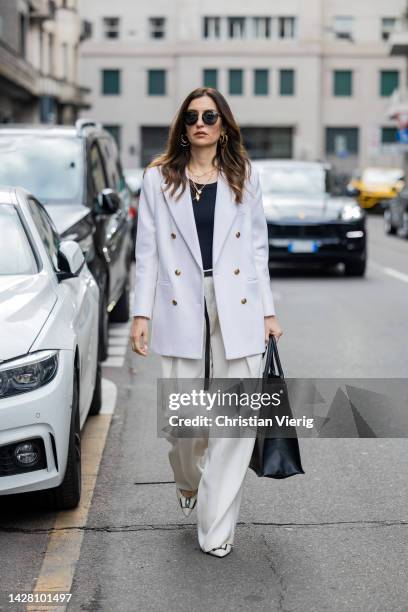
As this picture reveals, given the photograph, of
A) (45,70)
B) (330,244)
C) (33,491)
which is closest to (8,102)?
(45,70)

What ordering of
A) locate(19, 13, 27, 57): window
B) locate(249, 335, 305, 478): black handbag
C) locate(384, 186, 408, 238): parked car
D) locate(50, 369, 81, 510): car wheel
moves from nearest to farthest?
1. locate(249, 335, 305, 478): black handbag
2. locate(50, 369, 81, 510): car wheel
3. locate(384, 186, 408, 238): parked car
4. locate(19, 13, 27, 57): window

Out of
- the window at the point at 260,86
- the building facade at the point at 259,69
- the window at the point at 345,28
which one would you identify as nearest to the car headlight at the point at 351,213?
the building facade at the point at 259,69

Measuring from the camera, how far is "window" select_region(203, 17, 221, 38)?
3046 inches

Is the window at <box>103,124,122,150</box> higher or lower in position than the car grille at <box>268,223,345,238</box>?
higher

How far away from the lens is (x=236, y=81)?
77688mm

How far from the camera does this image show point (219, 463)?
15.9ft

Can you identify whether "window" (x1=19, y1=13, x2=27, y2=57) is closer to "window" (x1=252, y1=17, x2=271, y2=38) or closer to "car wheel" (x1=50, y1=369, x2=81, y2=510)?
"window" (x1=252, y1=17, x2=271, y2=38)

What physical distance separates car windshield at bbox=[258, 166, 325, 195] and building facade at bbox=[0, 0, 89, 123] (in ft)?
70.9

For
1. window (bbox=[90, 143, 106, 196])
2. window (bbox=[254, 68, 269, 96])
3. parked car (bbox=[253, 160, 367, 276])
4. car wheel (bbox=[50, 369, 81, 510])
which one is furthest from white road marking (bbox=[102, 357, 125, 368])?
window (bbox=[254, 68, 269, 96])

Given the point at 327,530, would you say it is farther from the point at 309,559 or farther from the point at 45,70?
the point at 45,70

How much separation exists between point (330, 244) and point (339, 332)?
5.85 meters

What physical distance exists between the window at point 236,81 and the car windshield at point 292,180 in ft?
194

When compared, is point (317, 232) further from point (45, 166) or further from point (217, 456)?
point (217, 456)

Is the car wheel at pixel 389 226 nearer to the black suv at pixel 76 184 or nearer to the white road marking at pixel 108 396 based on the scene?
the black suv at pixel 76 184
